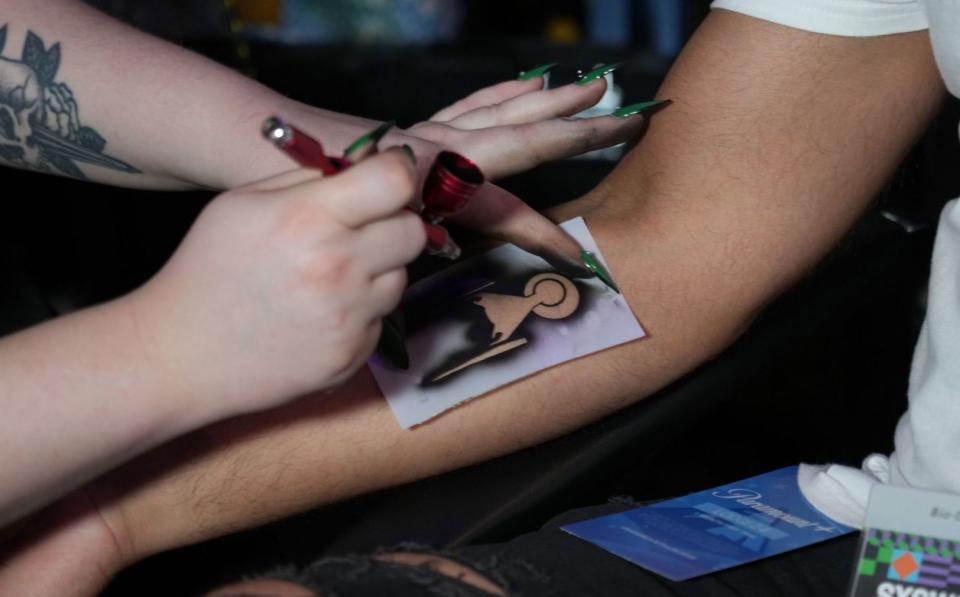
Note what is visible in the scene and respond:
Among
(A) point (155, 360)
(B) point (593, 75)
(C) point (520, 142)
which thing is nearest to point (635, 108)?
(B) point (593, 75)

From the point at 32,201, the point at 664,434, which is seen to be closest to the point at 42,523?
the point at 664,434

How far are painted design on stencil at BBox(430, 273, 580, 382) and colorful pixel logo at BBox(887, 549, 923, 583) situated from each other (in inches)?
14.3

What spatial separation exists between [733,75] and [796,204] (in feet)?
0.45

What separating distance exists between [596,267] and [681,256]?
101 millimetres

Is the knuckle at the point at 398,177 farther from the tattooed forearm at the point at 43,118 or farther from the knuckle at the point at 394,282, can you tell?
the tattooed forearm at the point at 43,118

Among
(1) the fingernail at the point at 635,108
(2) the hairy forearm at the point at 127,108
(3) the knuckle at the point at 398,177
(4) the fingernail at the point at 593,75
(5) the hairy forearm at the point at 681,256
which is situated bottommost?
(5) the hairy forearm at the point at 681,256

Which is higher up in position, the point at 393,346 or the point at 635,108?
the point at 635,108

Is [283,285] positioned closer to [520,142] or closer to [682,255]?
[520,142]

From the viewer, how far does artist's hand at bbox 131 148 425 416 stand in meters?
0.69

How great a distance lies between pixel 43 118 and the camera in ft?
3.43

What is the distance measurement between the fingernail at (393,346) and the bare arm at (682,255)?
0.04 m

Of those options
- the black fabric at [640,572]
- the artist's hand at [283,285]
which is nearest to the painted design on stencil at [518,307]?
the black fabric at [640,572]

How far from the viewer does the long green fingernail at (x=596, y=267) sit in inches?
39.7

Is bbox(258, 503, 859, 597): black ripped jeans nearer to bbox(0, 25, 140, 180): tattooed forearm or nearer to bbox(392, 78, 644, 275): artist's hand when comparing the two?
bbox(392, 78, 644, 275): artist's hand
